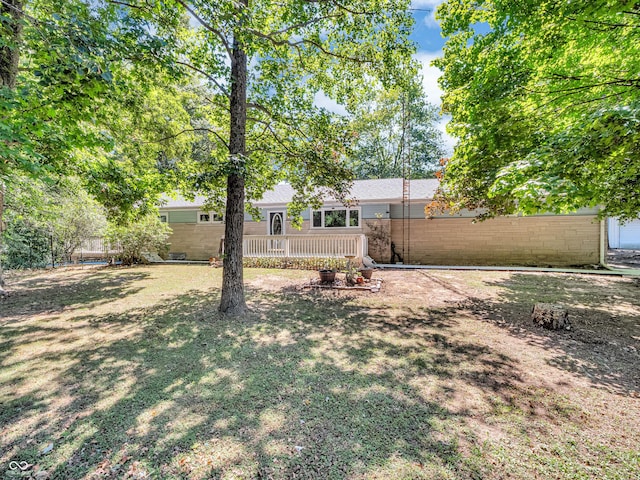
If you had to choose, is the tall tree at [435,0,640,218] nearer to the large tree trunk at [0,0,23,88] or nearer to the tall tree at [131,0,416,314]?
the tall tree at [131,0,416,314]

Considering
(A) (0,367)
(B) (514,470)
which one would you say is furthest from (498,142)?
(A) (0,367)

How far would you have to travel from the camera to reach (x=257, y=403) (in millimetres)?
2924

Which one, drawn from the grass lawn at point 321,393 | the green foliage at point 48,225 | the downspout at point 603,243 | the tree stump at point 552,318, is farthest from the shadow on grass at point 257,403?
the downspout at point 603,243

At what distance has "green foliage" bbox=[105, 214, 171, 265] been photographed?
1372 centimetres

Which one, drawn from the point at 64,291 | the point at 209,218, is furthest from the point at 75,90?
the point at 209,218

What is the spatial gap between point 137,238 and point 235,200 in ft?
37.2

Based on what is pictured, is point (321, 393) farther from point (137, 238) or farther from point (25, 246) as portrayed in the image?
point (25, 246)

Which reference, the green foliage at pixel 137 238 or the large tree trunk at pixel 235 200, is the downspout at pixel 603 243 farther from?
the green foliage at pixel 137 238

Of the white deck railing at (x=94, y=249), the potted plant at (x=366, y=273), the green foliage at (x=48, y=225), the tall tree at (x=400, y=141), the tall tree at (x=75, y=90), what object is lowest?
the potted plant at (x=366, y=273)

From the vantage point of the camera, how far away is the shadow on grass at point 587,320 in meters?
3.65

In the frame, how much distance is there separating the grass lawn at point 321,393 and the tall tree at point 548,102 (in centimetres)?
231

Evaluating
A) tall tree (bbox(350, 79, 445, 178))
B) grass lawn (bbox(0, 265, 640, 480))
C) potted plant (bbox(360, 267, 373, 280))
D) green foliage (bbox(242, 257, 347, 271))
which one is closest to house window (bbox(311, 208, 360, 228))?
green foliage (bbox(242, 257, 347, 271))

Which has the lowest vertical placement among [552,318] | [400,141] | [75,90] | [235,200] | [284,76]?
[552,318]

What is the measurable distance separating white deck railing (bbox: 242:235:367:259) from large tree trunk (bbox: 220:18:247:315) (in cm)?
588
